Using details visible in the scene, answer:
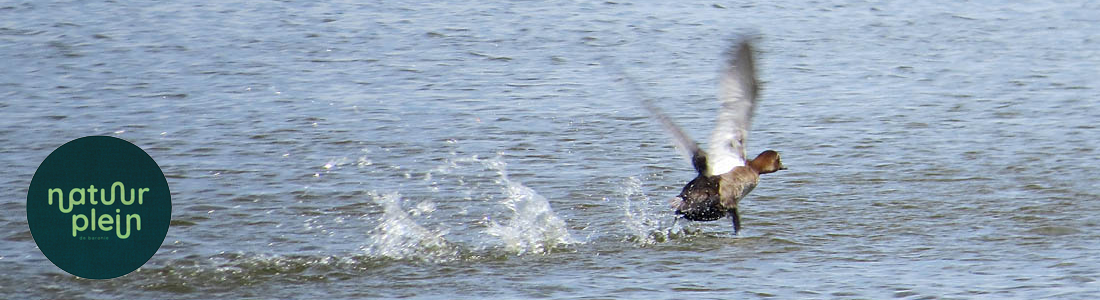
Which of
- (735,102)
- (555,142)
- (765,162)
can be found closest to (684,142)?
(735,102)

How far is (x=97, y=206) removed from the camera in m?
6.99

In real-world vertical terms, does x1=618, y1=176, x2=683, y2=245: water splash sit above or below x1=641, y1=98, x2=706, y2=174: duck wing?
below

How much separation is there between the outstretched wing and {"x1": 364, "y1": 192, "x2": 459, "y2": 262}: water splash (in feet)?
4.22

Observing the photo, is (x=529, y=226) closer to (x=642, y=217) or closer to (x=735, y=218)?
(x=642, y=217)

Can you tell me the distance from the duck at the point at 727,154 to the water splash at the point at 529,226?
0.66 metres

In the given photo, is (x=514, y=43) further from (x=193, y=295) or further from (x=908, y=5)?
(x=193, y=295)

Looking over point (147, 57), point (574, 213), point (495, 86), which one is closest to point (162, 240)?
point (574, 213)

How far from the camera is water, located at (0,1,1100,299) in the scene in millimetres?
7129

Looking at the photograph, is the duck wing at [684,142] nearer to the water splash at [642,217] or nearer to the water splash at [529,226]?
the water splash at [642,217]

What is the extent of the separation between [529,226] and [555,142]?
1966mm

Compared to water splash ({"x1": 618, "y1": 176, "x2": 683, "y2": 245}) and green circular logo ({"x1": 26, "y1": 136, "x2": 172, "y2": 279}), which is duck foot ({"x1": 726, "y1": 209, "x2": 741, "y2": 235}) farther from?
green circular logo ({"x1": 26, "y1": 136, "x2": 172, "y2": 279})

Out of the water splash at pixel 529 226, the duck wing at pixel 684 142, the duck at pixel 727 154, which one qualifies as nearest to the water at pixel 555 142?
the water splash at pixel 529 226

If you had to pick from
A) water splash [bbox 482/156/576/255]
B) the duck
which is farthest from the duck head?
water splash [bbox 482/156/576/255]

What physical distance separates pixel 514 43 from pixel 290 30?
79.7 inches
